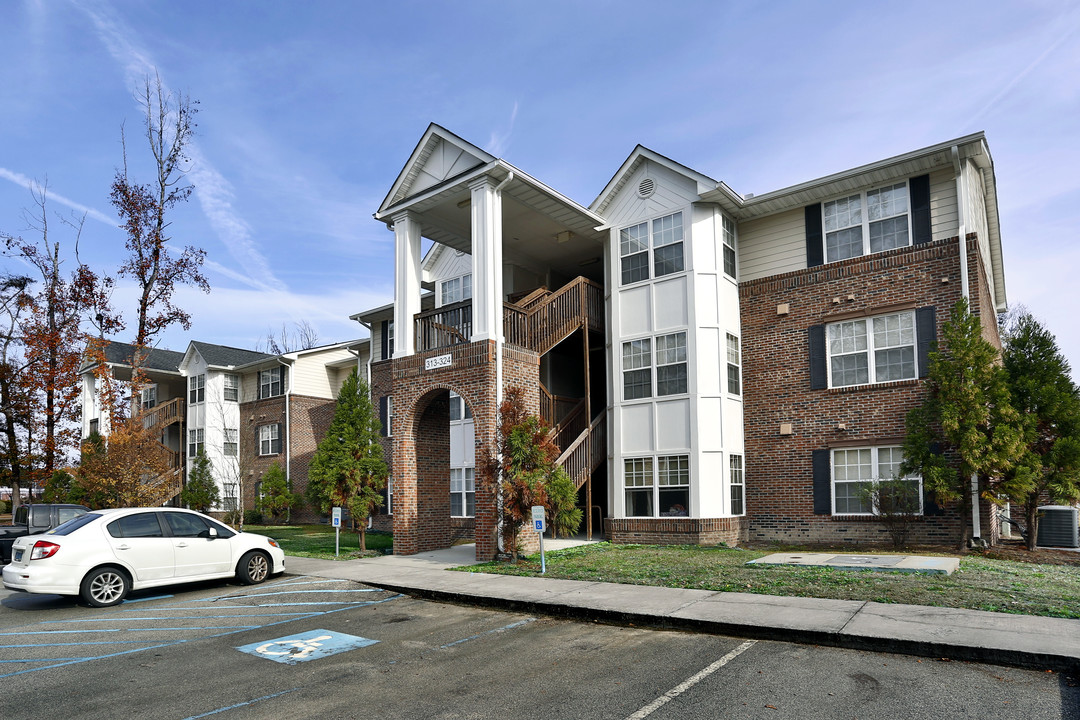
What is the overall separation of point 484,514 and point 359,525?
3843mm

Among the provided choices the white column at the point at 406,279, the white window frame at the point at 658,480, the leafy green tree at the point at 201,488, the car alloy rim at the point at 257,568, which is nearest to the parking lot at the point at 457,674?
the car alloy rim at the point at 257,568

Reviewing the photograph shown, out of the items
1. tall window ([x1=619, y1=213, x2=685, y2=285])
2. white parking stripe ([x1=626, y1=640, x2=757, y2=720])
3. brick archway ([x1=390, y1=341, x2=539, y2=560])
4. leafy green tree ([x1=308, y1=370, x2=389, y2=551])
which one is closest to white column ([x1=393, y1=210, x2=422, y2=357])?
brick archway ([x1=390, y1=341, x2=539, y2=560])

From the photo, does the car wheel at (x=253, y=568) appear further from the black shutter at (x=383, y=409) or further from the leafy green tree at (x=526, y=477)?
the black shutter at (x=383, y=409)

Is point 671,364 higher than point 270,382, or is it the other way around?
point 270,382

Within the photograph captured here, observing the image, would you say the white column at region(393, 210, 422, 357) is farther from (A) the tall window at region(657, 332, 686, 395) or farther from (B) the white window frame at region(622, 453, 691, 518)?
(B) the white window frame at region(622, 453, 691, 518)

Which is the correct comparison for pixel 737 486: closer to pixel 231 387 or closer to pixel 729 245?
pixel 729 245

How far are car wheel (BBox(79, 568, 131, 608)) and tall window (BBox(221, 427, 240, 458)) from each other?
24.9 m

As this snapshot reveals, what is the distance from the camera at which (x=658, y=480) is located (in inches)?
711

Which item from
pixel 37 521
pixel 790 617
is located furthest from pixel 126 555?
pixel 790 617

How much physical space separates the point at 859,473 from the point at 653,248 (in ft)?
23.9

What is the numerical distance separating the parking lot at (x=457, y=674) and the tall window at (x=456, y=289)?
1759cm

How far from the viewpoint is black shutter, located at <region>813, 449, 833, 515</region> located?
17.2 meters

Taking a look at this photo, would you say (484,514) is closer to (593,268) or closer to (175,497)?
(593,268)

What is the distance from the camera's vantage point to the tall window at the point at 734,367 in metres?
18.4
